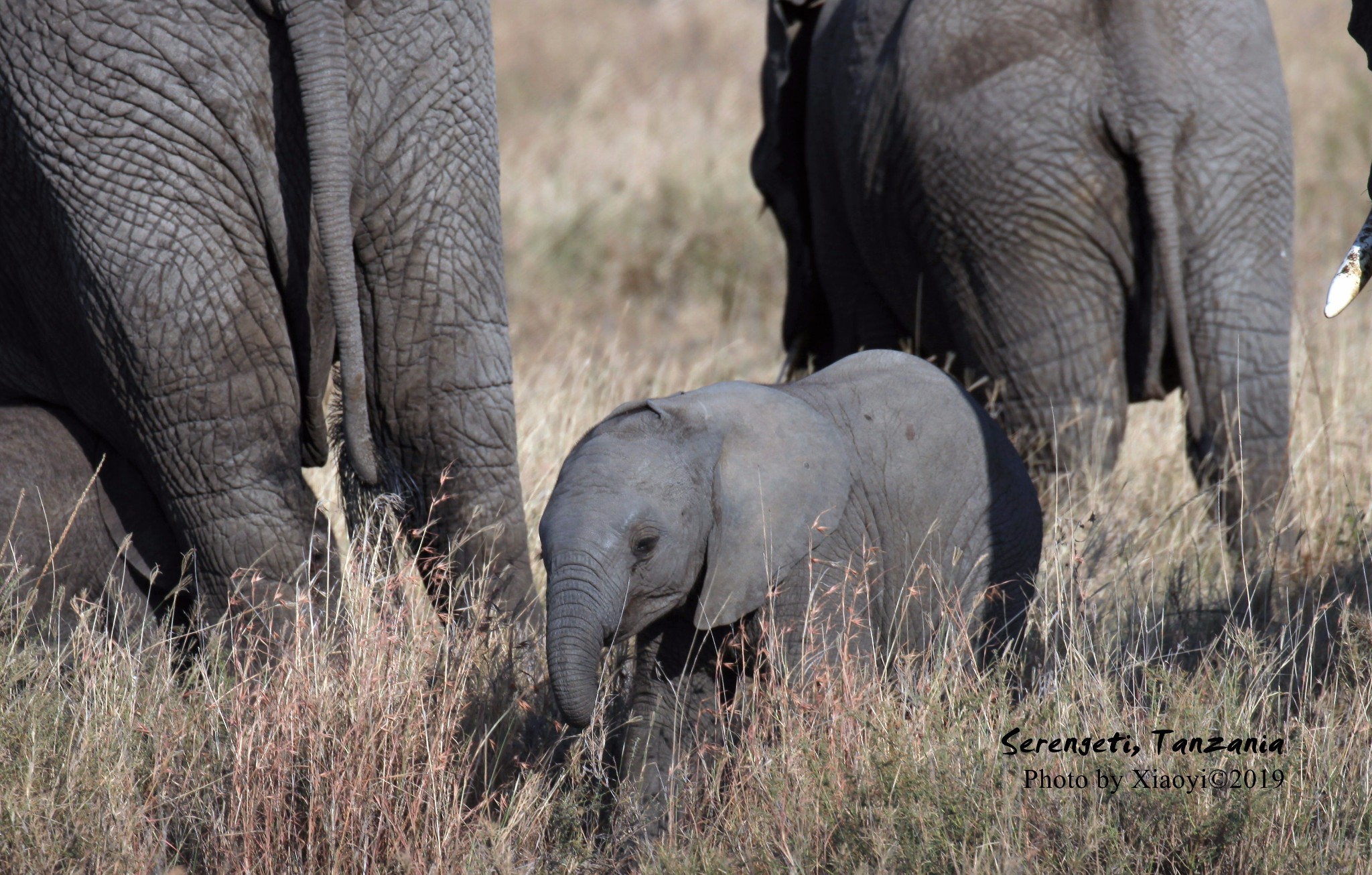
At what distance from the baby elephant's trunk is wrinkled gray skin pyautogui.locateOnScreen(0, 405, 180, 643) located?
1.52 metres

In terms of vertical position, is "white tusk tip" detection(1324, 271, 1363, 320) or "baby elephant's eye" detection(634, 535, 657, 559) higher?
"white tusk tip" detection(1324, 271, 1363, 320)

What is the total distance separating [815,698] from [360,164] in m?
1.66

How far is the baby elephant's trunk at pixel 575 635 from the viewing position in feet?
9.87

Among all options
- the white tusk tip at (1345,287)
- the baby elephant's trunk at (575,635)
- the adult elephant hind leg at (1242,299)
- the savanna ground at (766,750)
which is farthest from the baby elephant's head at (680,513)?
the adult elephant hind leg at (1242,299)

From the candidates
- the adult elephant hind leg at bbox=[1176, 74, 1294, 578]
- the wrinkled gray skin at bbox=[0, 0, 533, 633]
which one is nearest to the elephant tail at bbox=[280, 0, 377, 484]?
the wrinkled gray skin at bbox=[0, 0, 533, 633]

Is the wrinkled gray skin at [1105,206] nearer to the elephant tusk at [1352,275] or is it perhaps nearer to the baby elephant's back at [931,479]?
the baby elephant's back at [931,479]

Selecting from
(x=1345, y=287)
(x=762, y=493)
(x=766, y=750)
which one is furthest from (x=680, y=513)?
(x=1345, y=287)

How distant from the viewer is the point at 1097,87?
4.83 m

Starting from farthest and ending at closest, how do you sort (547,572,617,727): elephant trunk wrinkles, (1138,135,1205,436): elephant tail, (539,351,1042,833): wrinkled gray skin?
(1138,135,1205,436): elephant tail → (539,351,1042,833): wrinkled gray skin → (547,572,617,727): elephant trunk wrinkles

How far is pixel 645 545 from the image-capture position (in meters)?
3.24

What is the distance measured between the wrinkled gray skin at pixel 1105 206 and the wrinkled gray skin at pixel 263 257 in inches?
70.6

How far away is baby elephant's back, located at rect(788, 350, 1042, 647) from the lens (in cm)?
373

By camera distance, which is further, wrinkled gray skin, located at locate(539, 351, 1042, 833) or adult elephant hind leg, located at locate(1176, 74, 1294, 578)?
adult elephant hind leg, located at locate(1176, 74, 1294, 578)

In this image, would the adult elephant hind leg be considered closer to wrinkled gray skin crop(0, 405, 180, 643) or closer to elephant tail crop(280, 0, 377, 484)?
elephant tail crop(280, 0, 377, 484)
